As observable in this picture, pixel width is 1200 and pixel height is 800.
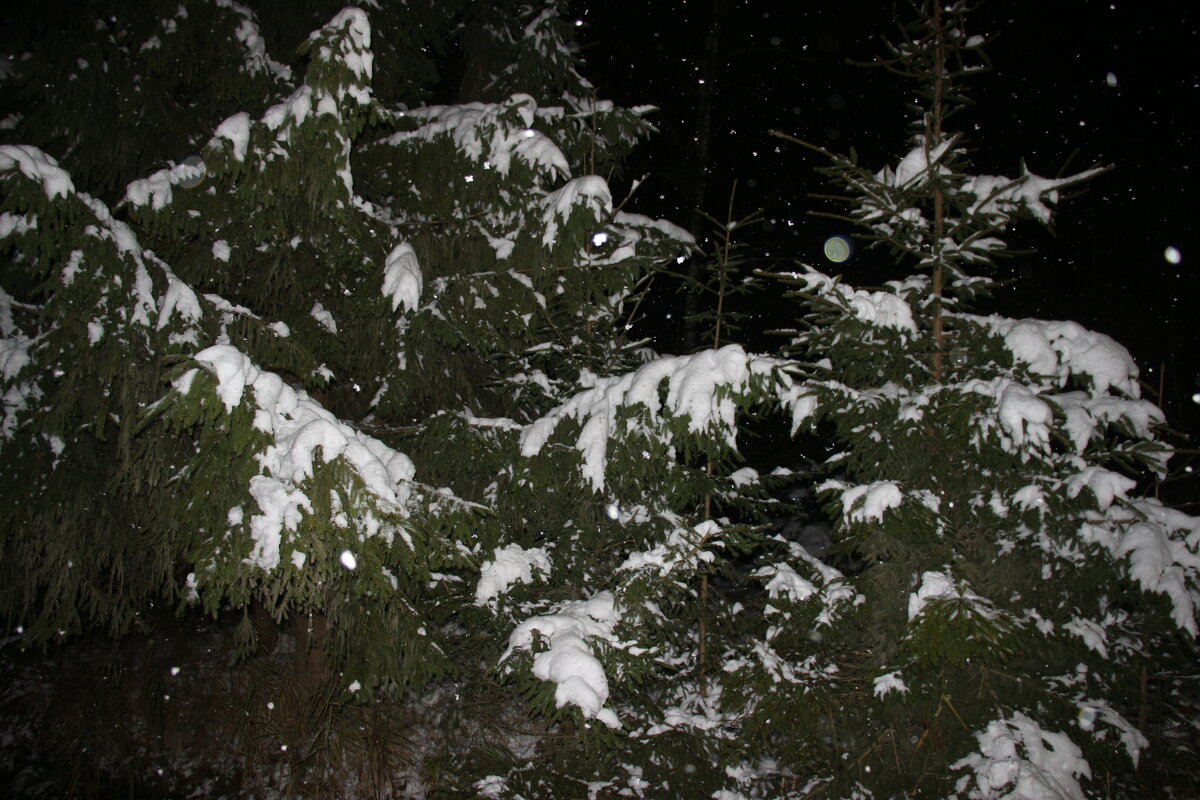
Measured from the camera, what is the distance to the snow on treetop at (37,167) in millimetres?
2697

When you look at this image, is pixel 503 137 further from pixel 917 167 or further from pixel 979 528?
pixel 979 528

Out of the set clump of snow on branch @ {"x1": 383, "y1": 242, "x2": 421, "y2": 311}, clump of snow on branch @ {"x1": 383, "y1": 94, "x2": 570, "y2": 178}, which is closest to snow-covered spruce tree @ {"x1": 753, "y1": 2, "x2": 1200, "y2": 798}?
clump of snow on branch @ {"x1": 383, "y1": 94, "x2": 570, "y2": 178}

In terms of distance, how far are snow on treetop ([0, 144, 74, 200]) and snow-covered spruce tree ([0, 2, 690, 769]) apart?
0.4 inches

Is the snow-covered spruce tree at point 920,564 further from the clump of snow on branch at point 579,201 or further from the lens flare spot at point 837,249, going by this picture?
the lens flare spot at point 837,249

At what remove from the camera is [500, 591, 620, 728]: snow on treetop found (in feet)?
8.95

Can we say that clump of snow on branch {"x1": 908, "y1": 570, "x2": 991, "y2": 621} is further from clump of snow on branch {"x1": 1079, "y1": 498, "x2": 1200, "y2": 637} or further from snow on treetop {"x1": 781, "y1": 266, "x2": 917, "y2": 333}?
snow on treetop {"x1": 781, "y1": 266, "x2": 917, "y2": 333}

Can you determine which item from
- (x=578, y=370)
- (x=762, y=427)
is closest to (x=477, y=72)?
(x=578, y=370)

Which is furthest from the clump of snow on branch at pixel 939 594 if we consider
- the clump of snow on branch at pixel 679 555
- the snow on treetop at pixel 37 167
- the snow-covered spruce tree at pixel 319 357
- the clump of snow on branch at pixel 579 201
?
the snow on treetop at pixel 37 167

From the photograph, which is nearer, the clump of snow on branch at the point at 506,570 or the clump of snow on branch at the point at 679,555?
the clump of snow on branch at the point at 679,555

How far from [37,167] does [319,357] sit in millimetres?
2228

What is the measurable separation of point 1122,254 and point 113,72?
40.5 feet

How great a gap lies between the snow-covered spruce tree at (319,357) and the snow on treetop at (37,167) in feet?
0.04

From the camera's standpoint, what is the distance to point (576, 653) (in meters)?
2.88

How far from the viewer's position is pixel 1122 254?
8.88 m
